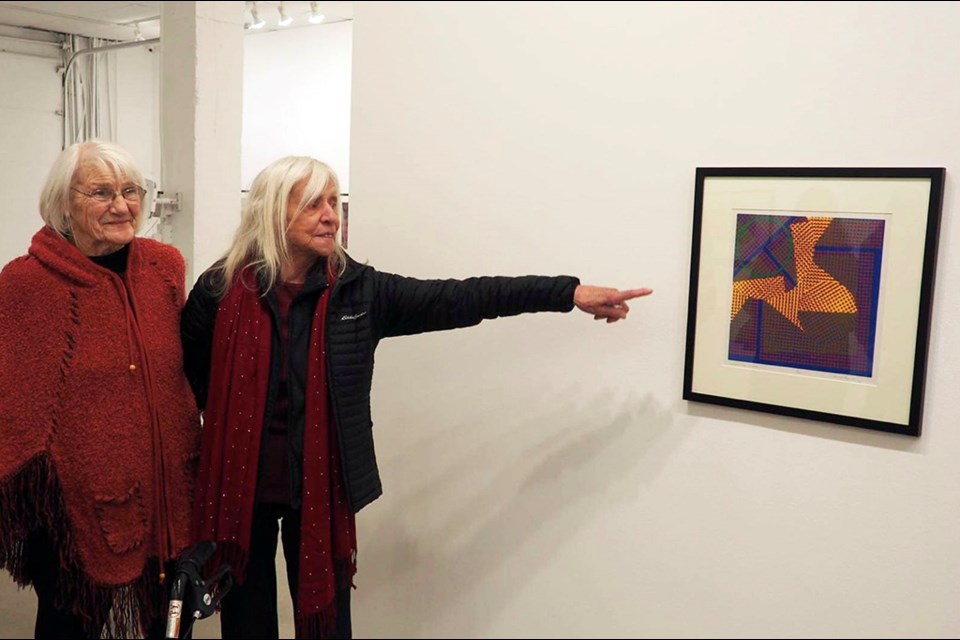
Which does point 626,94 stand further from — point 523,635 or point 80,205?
point 523,635

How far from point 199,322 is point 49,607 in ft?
2.14

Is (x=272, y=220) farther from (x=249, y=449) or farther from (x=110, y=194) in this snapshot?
(x=249, y=449)

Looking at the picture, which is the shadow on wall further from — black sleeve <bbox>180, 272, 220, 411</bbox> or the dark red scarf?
black sleeve <bbox>180, 272, 220, 411</bbox>

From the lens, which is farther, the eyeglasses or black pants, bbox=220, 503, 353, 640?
black pants, bbox=220, 503, 353, 640

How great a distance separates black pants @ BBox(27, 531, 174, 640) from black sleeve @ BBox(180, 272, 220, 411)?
45 centimetres

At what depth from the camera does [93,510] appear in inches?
66.3

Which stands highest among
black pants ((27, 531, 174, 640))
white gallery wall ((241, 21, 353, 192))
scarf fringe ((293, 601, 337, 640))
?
white gallery wall ((241, 21, 353, 192))

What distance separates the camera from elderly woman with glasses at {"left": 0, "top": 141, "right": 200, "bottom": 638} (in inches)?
63.9

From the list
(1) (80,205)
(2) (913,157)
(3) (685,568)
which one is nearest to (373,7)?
(1) (80,205)

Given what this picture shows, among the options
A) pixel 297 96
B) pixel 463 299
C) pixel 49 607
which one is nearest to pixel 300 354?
pixel 463 299

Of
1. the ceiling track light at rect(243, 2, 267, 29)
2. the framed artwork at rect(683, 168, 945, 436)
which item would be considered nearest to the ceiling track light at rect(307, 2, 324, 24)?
the ceiling track light at rect(243, 2, 267, 29)

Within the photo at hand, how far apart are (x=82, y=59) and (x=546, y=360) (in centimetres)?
131

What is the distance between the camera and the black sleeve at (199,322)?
72.0 inches

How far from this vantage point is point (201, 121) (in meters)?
2.37
